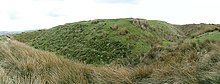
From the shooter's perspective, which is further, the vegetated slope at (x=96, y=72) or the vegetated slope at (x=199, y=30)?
the vegetated slope at (x=199, y=30)

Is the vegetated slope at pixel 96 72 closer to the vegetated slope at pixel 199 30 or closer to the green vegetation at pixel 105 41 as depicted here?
the green vegetation at pixel 105 41

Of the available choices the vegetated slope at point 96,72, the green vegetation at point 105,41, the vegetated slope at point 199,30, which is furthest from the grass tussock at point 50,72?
the vegetated slope at point 199,30

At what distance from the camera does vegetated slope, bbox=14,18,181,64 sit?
24078 mm

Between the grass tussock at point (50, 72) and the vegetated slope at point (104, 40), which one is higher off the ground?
the grass tussock at point (50, 72)

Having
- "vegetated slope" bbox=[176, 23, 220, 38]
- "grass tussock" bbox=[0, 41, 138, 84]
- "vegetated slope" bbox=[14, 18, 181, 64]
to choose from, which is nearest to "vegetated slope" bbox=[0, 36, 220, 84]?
"grass tussock" bbox=[0, 41, 138, 84]

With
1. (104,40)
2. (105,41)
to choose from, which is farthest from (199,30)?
(105,41)

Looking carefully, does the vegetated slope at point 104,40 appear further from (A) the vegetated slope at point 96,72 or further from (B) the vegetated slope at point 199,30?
(A) the vegetated slope at point 96,72

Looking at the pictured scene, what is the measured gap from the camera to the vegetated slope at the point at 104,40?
2408cm

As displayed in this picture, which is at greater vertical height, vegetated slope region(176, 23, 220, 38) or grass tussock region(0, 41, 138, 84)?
grass tussock region(0, 41, 138, 84)

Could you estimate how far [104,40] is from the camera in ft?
87.7

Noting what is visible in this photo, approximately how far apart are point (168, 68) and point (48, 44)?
24229mm

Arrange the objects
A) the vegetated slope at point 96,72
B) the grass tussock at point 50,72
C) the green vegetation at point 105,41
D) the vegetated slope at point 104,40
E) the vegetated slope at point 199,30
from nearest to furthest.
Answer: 1. the vegetated slope at point 96,72
2. the grass tussock at point 50,72
3. the green vegetation at point 105,41
4. the vegetated slope at point 104,40
5. the vegetated slope at point 199,30

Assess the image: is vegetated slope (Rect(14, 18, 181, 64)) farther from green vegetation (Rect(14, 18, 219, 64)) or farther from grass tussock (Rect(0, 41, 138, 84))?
grass tussock (Rect(0, 41, 138, 84))

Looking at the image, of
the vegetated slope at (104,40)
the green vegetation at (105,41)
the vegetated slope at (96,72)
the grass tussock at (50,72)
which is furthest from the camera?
the vegetated slope at (104,40)
